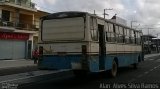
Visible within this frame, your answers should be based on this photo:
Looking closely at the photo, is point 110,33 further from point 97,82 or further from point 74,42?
point 74,42

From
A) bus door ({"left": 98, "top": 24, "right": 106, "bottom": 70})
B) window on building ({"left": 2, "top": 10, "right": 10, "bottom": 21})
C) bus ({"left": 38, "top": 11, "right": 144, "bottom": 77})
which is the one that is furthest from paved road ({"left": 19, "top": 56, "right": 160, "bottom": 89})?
window on building ({"left": 2, "top": 10, "right": 10, "bottom": 21})

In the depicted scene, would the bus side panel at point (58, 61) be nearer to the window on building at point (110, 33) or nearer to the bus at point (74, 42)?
the bus at point (74, 42)

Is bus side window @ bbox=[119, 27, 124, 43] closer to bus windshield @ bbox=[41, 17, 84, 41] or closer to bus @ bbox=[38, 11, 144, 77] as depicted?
bus @ bbox=[38, 11, 144, 77]

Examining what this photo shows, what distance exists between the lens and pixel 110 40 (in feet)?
62.5

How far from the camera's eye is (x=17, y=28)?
4703 cm

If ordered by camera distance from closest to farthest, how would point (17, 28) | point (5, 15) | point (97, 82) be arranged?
point (97, 82), point (5, 15), point (17, 28)

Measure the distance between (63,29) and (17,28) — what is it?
31.7 meters

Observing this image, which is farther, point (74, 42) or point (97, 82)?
point (97, 82)

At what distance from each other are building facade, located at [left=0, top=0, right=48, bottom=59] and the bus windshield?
89.8 ft

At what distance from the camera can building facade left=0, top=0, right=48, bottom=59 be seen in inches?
1761

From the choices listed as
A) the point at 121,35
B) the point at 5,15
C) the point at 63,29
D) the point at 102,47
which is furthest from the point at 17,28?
the point at 63,29

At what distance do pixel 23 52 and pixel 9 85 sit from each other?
35640 millimetres

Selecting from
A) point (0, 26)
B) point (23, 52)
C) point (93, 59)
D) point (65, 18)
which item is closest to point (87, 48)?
point (93, 59)

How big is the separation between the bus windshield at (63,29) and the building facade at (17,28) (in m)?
27.4
